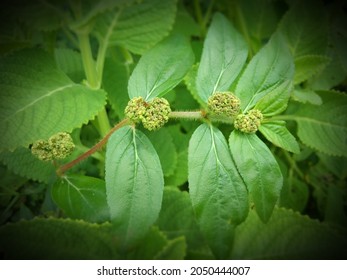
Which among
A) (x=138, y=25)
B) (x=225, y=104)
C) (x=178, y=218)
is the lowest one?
(x=178, y=218)

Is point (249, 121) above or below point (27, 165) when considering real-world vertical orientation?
above

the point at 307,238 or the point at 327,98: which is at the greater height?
Answer: the point at 327,98

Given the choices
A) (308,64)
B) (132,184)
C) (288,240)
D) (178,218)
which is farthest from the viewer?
(308,64)

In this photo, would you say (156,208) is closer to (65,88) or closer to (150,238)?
(150,238)

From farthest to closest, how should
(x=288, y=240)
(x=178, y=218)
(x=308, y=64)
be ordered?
(x=308, y=64) → (x=178, y=218) → (x=288, y=240)

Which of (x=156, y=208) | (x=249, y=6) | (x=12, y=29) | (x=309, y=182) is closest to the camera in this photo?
(x=156, y=208)

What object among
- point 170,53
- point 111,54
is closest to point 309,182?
point 170,53

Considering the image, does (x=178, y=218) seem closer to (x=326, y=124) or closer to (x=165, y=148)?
(x=165, y=148)

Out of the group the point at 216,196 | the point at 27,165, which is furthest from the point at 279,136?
the point at 27,165
